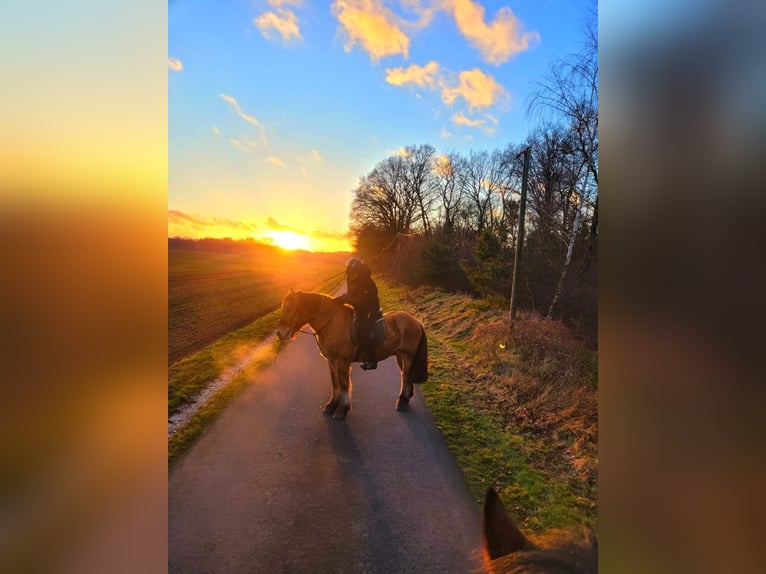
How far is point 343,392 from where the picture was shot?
264 centimetres

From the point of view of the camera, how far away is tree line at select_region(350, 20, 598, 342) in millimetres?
1857

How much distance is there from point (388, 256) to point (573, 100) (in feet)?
4.32

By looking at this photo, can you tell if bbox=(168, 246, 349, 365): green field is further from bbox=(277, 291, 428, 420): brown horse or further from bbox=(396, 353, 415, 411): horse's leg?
bbox=(396, 353, 415, 411): horse's leg

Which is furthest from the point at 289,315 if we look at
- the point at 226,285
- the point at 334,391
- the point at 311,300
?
the point at 334,391

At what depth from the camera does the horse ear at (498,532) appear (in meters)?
1.21

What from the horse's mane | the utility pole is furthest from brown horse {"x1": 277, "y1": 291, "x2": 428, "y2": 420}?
the utility pole

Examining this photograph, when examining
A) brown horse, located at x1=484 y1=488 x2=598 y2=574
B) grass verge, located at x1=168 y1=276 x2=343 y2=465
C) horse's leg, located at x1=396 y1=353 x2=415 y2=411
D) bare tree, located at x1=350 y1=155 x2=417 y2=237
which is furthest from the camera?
horse's leg, located at x1=396 y1=353 x2=415 y2=411

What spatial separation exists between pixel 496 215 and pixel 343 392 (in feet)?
5.60

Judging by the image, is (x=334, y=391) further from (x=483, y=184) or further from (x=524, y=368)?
(x=483, y=184)

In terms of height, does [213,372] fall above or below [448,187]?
below

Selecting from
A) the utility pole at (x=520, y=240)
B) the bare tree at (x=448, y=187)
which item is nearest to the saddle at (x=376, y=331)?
the bare tree at (x=448, y=187)

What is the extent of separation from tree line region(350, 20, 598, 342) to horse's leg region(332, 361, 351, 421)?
2.76 feet

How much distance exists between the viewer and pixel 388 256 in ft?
7.18

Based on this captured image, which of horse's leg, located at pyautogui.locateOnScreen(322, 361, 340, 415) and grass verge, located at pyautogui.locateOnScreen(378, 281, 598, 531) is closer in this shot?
grass verge, located at pyautogui.locateOnScreen(378, 281, 598, 531)
